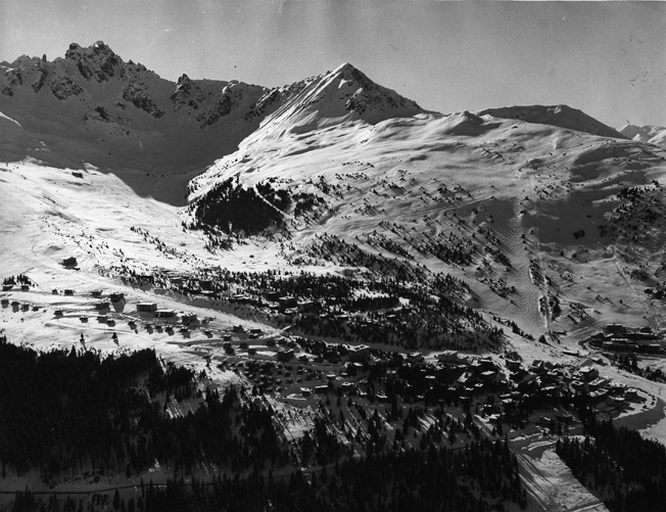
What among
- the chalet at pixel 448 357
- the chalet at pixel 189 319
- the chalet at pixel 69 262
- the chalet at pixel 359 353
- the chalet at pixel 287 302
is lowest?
the chalet at pixel 448 357

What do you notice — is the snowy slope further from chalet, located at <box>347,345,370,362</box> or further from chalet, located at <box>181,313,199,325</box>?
chalet, located at <box>181,313,199,325</box>

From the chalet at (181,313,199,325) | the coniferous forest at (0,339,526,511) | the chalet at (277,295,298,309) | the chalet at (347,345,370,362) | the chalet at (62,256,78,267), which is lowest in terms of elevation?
the coniferous forest at (0,339,526,511)

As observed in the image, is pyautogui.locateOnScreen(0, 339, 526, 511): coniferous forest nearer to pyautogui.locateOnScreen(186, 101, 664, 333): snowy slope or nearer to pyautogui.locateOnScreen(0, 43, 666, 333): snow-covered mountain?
pyautogui.locateOnScreen(0, 43, 666, 333): snow-covered mountain

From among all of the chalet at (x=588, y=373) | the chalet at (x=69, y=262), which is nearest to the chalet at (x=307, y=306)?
the chalet at (x=588, y=373)

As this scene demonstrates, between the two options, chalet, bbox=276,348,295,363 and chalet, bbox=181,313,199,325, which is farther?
chalet, bbox=181,313,199,325

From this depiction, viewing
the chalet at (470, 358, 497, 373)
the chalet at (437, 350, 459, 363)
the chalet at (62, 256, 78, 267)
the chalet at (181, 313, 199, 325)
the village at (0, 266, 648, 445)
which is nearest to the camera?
the village at (0, 266, 648, 445)

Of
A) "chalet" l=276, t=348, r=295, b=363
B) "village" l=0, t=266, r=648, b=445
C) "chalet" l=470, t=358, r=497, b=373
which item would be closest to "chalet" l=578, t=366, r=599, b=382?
"village" l=0, t=266, r=648, b=445

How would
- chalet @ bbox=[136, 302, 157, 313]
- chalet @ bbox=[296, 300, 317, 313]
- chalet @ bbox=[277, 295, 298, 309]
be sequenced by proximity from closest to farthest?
chalet @ bbox=[136, 302, 157, 313], chalet @ bbox=[296, 300, 317, 313], chalet @ bbox=[277, 295, 298, 309]

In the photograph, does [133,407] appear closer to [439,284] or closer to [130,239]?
[439,284]

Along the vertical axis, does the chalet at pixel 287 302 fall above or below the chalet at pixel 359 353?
above

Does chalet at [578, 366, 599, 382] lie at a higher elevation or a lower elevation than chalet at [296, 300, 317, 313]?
lower

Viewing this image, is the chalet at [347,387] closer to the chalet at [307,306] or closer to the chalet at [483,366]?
the chalet at [483,366]

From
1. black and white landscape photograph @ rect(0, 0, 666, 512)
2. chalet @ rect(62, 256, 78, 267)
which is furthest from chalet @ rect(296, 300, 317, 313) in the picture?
chalet @ rect(62, 256, 78, 267)
